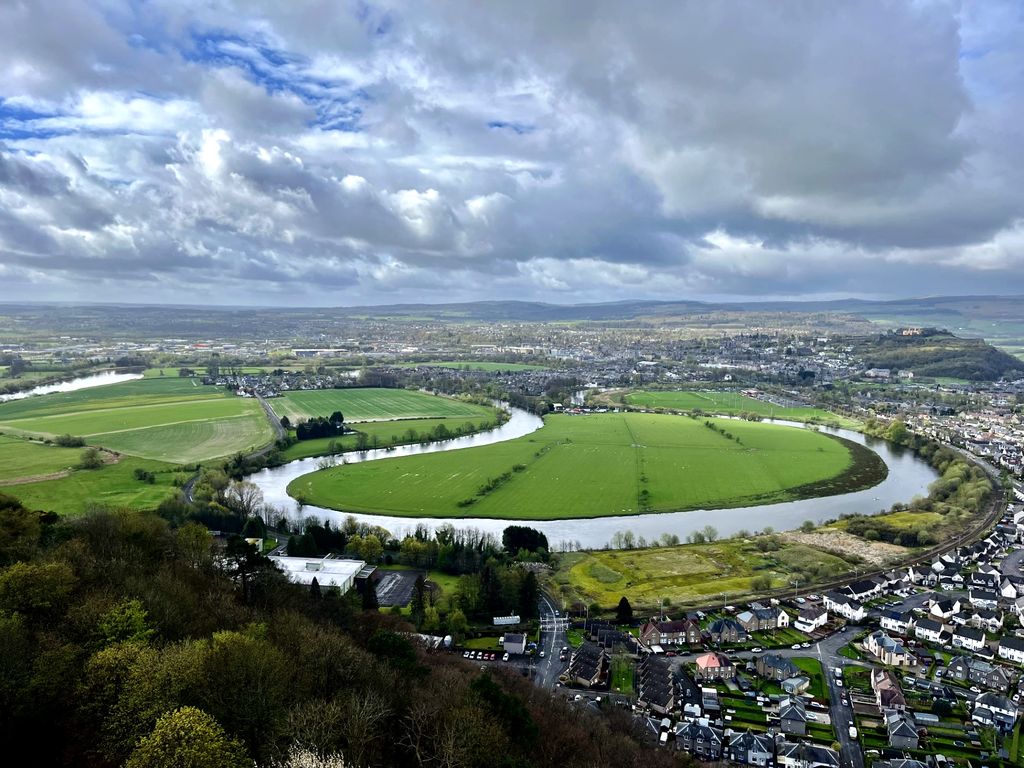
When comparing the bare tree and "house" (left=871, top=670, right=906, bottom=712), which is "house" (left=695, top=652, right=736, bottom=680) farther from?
the bare tree

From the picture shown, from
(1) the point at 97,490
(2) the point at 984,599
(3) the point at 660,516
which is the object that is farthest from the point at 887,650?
(1) the point at 97,490

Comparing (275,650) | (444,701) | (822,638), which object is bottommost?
(822,638)

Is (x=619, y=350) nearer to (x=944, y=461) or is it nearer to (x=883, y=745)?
(x=944, y=461)

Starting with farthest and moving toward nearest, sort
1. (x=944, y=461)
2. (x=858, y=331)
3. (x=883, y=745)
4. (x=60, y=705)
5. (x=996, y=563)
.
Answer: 1. (x=858, y=331)
2. (x=944, y=461)
3. (x=996, y=563)
4. (x=883, y=745)
5. (x=60, y=705)

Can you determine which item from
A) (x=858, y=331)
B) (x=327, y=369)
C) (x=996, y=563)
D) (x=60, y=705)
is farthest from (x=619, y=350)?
(x=60, y=705)

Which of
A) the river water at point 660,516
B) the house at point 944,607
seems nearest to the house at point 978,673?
the house at point 944,607

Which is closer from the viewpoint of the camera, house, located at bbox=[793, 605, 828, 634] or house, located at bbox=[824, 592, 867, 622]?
house, located at bbox=[793, 605, 828, 634]

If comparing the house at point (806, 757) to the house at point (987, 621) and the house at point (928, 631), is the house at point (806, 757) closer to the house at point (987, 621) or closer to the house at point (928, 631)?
the house at point (928, 631)

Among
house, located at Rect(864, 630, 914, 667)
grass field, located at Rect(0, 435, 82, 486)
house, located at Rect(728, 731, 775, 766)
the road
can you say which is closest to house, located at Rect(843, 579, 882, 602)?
house, located at Rect(864, 630, 914, 667)
